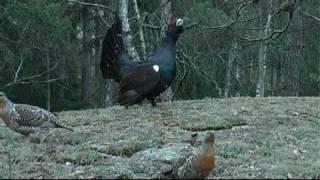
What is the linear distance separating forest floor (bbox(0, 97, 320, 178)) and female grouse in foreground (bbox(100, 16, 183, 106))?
307mm

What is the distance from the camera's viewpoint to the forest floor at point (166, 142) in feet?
19.4

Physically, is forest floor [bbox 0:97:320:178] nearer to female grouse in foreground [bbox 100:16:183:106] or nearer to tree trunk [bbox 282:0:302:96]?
female grouse in foreground [bbox 100:16:183:106]

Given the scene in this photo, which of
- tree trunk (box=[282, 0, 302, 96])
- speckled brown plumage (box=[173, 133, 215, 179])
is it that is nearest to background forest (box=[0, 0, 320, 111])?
tree trunk (box=[282, 0, 302, 96])

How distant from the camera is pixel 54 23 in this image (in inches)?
698

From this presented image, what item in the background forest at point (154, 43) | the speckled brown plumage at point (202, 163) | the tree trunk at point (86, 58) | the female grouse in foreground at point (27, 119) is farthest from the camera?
the tree trunk at point (86, 58)

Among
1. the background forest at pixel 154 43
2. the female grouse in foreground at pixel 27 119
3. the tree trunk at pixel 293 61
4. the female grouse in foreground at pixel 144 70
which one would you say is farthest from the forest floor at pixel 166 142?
the tree trunk at pixel 293 61

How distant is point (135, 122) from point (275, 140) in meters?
2.13

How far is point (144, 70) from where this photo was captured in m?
9.56

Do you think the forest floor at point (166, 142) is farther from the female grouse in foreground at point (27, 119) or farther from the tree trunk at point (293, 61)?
the tree trunk at point (293, 61)

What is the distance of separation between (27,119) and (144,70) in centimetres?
290

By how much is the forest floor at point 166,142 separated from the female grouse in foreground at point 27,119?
20cm

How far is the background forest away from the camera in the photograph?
16594 millimetres

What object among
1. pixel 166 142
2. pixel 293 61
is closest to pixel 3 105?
pixel 166 142

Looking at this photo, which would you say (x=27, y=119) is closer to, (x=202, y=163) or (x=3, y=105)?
(x=3, y=105)
